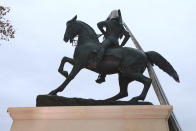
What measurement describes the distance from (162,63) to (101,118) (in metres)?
1.51

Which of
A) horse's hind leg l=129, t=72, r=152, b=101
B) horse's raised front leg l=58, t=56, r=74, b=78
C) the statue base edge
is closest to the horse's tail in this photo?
horse's hind leg l=129, t=72, r=152, b=101

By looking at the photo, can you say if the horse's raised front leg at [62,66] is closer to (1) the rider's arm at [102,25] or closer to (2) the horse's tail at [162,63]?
(1) the rider's arm at [102,25]

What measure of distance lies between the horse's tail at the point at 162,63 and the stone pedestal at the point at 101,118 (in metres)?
0.85

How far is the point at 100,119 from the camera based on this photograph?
3.50m

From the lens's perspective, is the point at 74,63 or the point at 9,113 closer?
the point at 9,113

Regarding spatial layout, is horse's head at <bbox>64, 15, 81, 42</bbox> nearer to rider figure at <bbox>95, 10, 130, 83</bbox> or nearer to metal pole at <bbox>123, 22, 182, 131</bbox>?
rider figure at <bbox>95, 10, 130, 83</bbox>

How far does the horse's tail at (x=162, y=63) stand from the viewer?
4137 millimetres

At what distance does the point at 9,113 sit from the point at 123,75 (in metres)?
1.94

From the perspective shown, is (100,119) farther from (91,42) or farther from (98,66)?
(91,42)

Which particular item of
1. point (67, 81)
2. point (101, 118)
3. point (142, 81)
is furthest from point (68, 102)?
point (142, 81)

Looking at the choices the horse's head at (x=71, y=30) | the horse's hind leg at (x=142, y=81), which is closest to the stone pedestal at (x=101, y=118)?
the horse's hind leg at (x=142, y=81)

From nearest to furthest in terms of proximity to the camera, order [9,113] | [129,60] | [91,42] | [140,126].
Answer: [140,126] < [9,113] < [129,60] < [91,42]

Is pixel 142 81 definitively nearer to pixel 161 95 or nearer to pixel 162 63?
pixel 161 95

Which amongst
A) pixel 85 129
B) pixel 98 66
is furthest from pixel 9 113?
pixel 98 66
